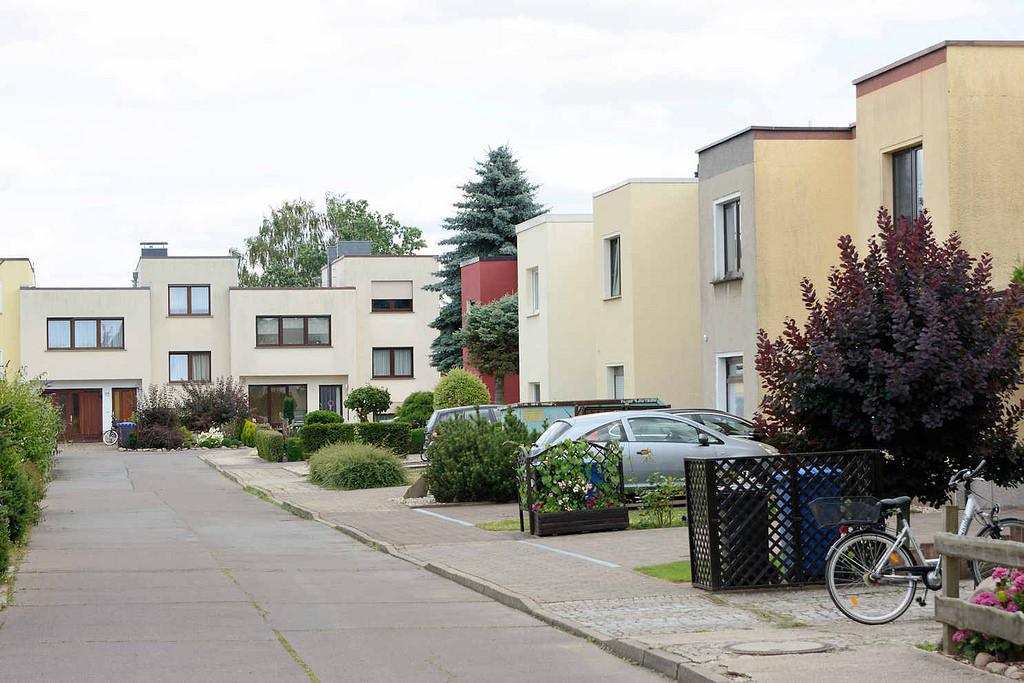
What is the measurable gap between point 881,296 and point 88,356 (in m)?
53.3

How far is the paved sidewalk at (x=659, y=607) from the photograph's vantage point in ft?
26.6

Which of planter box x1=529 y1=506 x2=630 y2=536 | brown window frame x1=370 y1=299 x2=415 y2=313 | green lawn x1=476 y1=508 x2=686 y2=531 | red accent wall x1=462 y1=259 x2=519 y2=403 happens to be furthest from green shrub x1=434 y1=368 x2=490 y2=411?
brown window frame x1=370 y1=299 x2=415 y2=313

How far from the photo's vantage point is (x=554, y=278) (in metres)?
35.2

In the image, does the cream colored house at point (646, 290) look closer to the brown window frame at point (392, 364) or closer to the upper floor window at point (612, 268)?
the upper floor window at point (612, 268)

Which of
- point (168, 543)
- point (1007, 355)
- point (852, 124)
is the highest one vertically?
point (852, 124)

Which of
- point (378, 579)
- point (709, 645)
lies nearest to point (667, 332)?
point (378, 579)

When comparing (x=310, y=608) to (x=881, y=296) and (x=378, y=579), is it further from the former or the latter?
(x=881, y=296)

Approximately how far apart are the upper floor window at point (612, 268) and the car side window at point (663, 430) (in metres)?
10.4

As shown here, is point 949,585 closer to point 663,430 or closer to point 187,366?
point 663,430

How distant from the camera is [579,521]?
16.9m

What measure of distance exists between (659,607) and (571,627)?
1.04m

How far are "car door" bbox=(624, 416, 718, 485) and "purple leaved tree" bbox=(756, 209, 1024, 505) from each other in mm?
7156

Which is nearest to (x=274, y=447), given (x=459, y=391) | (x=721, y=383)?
(x=459, y=391)

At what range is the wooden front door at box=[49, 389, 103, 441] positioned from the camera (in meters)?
59.7
